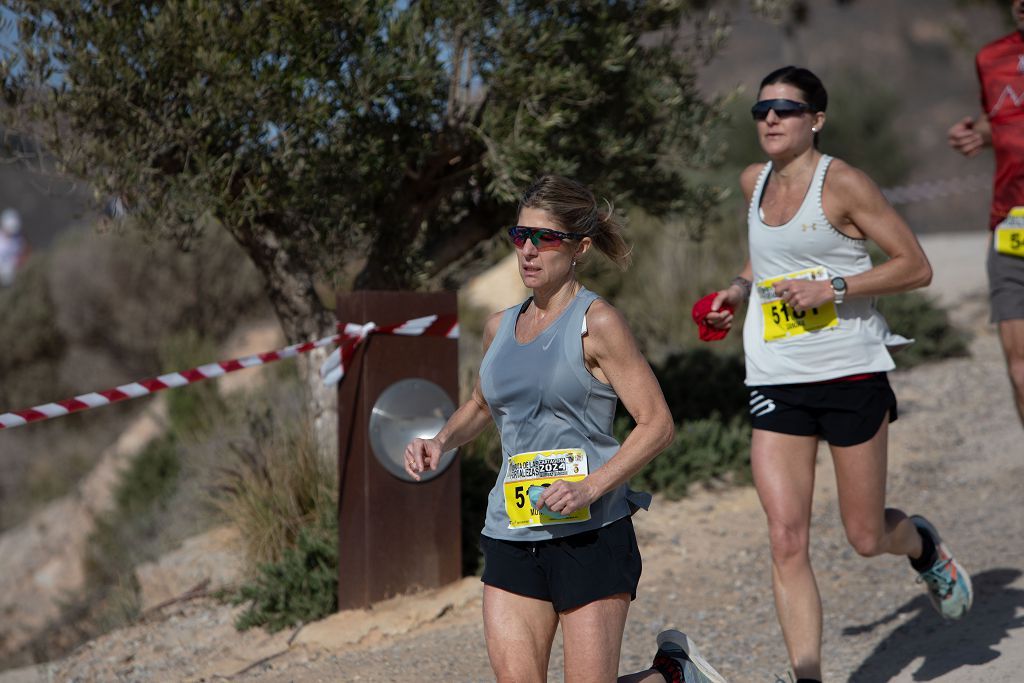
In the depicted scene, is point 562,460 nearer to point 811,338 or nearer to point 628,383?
point 628,383

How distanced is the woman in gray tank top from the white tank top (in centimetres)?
111

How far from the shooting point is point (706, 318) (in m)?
4.14

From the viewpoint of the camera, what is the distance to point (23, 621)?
1103 cm

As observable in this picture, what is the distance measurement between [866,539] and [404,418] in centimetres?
232

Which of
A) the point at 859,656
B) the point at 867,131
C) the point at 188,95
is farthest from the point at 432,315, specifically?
the point at 867,131

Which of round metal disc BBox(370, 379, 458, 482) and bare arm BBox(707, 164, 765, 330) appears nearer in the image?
bare arm BBox(707, 164, 765, 330)

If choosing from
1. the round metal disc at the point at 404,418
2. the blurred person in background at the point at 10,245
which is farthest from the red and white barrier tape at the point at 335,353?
the blurred person in background at the point at 10,245

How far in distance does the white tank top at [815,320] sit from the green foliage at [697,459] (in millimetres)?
3026

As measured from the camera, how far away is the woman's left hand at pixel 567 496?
2.83 meters

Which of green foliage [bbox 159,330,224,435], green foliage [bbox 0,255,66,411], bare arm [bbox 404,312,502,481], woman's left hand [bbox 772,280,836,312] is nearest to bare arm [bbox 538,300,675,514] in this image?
bare arm [bbox 404,312,502,481]

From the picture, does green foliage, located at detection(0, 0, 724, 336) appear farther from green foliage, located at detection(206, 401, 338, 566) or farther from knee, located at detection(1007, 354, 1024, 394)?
knee, located at detection(1007, 354, 1024, 394)

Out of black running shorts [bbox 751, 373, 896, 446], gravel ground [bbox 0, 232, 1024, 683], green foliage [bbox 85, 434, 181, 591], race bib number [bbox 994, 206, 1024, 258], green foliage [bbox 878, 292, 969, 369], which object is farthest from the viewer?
green foliage [bbox 878, 292, 969, 369]

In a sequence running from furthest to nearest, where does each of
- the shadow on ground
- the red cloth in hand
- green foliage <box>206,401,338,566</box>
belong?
green foliage <box>206,401,338,566</box>
the shadow on ground
the red cloth in hand

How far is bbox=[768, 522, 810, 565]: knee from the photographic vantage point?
12.9 ft
